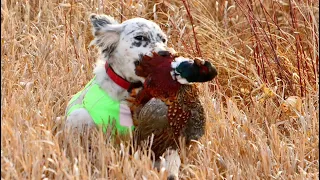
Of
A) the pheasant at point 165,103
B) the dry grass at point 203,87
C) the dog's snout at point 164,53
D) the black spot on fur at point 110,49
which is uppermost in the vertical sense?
the dog's snout at point 164,53

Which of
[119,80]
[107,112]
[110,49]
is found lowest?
[107,112]

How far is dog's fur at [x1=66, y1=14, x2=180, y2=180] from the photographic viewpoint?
3.26 meters

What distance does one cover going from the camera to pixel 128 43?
10.8 feet

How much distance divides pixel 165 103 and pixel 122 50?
32 centimetres

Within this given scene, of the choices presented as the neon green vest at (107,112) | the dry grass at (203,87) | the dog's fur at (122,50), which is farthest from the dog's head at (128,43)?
the dry grass at (203,87)

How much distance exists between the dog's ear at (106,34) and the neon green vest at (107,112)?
18 cm

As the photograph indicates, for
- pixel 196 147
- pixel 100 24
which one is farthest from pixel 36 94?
pixel 196 147

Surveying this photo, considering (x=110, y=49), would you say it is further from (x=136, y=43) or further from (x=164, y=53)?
(x=164, y=53)

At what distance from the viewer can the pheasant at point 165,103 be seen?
313cm

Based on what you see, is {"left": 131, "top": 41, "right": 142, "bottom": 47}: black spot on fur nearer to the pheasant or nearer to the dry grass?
the pheasant

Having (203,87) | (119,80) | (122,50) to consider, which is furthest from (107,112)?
(203,87)

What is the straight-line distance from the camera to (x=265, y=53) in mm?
4438

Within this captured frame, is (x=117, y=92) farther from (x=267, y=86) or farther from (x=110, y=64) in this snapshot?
(x=267, y=86)

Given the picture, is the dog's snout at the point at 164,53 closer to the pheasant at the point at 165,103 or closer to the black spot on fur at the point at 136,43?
the pheasant at the point at 165,103
